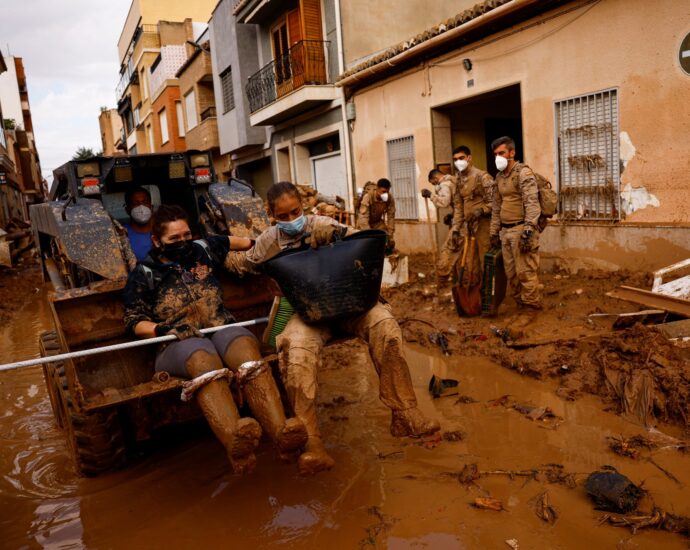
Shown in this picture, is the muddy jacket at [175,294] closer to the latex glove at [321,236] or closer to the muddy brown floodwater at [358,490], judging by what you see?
the latex glove at [321,236]

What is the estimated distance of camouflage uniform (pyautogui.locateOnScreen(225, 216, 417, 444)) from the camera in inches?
124

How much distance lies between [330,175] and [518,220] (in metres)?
9.81

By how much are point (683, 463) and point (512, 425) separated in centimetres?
108

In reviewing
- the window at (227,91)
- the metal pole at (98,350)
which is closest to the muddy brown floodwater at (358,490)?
the metal pole at (98,350)

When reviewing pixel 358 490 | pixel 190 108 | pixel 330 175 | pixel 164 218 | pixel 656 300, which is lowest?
pixel 358 490

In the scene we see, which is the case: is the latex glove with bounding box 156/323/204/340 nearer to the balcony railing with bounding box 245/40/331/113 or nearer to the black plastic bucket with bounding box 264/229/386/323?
the black plastic bucket with bounding box 264/229/386/323

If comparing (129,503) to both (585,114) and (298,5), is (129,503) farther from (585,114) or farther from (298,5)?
(298,5)

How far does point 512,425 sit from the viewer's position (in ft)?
13.3

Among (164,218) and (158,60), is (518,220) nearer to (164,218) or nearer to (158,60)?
(164,218)

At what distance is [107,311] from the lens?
403cm

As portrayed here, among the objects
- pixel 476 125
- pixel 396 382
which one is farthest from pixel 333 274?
pixel 476 125

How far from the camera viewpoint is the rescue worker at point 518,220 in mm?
6023

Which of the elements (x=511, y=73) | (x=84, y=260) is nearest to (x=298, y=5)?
(x=511, y=73)

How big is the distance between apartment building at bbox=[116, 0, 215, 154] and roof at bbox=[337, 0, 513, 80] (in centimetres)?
1623
